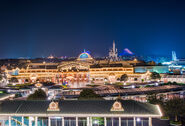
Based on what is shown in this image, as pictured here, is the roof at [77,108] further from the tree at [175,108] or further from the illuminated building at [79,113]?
the tree at [175,108]

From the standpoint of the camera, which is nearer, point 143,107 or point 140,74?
point 143,107

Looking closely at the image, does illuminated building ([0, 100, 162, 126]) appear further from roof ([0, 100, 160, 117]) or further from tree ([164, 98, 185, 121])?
tree ([164, 98, 185, 121])

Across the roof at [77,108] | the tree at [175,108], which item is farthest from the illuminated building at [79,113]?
the tree at [175,108]

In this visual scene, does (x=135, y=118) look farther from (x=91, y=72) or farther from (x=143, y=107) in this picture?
(x=91, y=72)

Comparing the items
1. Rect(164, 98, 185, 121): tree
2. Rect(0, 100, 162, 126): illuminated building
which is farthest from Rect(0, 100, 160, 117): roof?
Rect(164, 98, 185, 121): tree

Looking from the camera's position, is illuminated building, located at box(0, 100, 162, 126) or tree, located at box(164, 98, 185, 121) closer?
illuminated building, located at box(0, 100, 162, 126)

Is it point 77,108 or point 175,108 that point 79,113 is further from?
point 175,108

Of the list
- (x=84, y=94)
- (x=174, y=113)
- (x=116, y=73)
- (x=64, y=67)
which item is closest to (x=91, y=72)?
(x=116, y=73)
